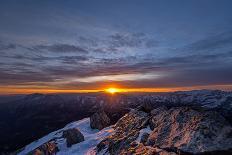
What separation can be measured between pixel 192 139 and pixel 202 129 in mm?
A: 1413

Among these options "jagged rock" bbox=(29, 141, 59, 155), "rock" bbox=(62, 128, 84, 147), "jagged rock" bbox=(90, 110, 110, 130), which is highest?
"jagged rock" bbox=(90, 110, 110, 130)

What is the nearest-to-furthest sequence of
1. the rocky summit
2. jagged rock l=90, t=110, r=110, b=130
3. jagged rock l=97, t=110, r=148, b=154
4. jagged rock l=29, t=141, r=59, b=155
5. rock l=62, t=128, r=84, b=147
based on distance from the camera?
the rocky summit → jagged rock l=97, t=110, r=148, b=154 → jagged rock l=29, t=141, r=59, b=155 → rock l=62, t=128, r=84, b=147 → jagged rock l=90, t=110, r=110, b=130

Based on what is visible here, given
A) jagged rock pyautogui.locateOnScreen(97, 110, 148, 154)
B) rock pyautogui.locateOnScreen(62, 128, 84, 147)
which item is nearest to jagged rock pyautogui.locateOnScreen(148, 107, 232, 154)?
jagged rock pyautogui.locateOnScreen(97, 110, 148, 154)

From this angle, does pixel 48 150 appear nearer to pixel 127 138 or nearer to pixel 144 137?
pixel 127 138

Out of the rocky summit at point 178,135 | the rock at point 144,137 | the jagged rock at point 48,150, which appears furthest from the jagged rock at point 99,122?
the rock at point 144,137

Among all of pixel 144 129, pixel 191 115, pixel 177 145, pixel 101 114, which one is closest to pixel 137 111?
pixel 144 129

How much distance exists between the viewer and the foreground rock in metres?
→ 20.4

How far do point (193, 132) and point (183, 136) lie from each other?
116 cm

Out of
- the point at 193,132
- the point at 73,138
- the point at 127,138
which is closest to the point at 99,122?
the point at 73,138

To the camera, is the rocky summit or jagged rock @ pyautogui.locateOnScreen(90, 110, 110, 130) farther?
jagged rock @ pyautogui.locateOnScreen(90, 110, 110, 130)

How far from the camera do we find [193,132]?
22219 mm

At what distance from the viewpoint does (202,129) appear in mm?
22031

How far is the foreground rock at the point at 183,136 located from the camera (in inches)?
804

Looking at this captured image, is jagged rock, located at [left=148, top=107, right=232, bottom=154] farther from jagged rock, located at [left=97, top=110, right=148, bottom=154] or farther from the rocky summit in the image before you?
jagged rock, located at [left=97, top=110, right=148, bottom=154]
